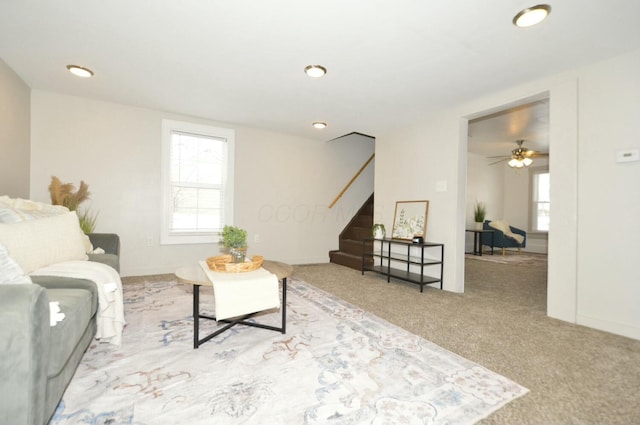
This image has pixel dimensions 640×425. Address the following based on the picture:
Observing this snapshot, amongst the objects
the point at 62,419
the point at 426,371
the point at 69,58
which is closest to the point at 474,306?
the point at 426,371

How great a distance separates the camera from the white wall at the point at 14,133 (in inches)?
109

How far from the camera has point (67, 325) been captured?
128 cm

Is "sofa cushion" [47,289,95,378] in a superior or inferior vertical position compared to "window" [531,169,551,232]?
inferior

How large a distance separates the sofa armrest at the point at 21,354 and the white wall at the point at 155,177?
325 centimetres

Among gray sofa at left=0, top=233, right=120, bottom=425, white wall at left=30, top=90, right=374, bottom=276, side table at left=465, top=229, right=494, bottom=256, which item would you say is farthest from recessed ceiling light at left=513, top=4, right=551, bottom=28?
side table at left=465, top=229, right=494, bottom=256

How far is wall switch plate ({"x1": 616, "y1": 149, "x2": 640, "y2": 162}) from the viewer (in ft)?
7.36

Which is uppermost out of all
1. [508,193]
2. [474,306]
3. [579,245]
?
[508,193]

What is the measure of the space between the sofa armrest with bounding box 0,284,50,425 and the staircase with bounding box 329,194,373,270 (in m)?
3.99

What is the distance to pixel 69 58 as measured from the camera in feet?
8.73

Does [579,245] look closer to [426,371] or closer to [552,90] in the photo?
[552,90]

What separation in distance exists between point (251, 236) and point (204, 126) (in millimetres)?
1836

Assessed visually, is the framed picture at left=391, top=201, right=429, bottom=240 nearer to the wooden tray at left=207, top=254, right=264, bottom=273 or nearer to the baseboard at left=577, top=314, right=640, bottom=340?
the baseboard at left=577, top=314, right=640, bottom=340

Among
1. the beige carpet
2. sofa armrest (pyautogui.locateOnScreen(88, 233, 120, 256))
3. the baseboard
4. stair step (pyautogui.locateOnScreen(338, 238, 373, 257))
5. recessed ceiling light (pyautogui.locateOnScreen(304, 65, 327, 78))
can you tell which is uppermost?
recessed ceiling light (pyautogui.locateOnScreen(304, 65, 327, 78))

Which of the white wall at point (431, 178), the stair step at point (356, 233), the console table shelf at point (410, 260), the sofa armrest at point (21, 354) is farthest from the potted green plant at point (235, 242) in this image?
the stair step at point (356, 233)
